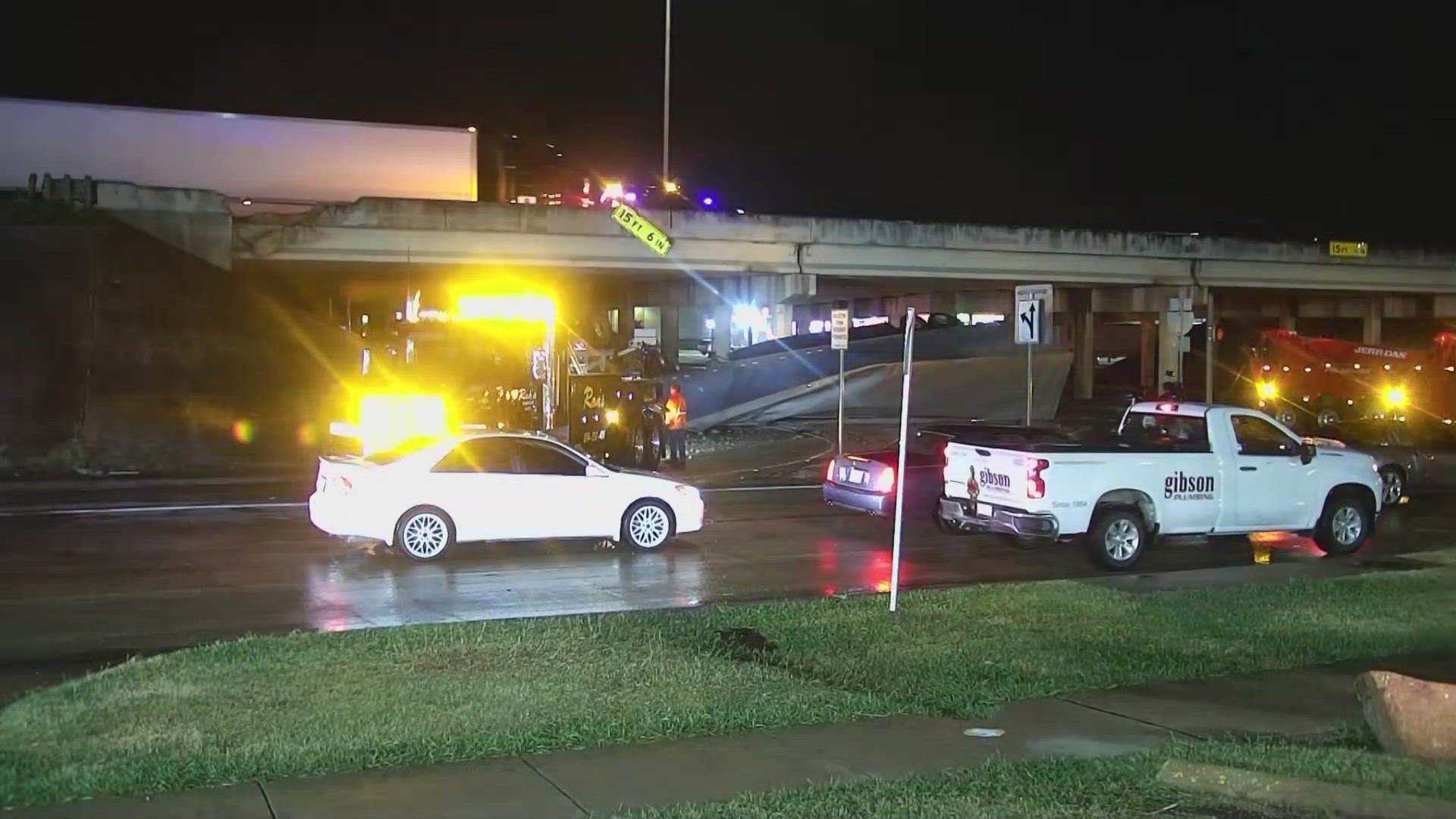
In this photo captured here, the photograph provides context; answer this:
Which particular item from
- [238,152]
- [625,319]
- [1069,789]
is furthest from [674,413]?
[625,319]

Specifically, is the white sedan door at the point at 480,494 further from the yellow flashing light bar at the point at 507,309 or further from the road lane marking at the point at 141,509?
the yellow flashing light bar at the point at 507,309

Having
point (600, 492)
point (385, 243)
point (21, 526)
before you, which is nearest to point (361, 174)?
point (385, 243)

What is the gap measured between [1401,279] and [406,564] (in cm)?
4223

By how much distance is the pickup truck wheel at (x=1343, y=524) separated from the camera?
49.5 feet

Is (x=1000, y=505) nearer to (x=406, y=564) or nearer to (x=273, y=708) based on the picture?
(x=406, y=564)

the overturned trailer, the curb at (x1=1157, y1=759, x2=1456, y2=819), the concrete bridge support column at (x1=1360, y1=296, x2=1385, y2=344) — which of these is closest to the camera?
the curb at (x1=1157, y1=759, x2=1456, y2=819)

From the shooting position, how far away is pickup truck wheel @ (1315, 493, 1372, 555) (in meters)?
15.1

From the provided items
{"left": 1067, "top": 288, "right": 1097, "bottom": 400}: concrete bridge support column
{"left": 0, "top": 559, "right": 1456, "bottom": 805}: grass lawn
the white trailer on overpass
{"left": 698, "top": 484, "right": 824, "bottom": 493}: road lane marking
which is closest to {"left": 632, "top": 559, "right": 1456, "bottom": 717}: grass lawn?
{"left": 0, "top": 559, "right": 1456, "bottom": 805}: grass lawn

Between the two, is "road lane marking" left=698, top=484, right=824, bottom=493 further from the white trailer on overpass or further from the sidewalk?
→ the white trailer on overpass

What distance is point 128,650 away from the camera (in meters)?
9.30

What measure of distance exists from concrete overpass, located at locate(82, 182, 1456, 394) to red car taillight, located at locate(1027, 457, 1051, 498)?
72.1 ft

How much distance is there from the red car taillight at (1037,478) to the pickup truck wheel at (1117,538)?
2.57 ft

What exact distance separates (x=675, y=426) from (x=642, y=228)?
36.9 feet

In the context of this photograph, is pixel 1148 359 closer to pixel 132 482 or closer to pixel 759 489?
pixel 759 489
